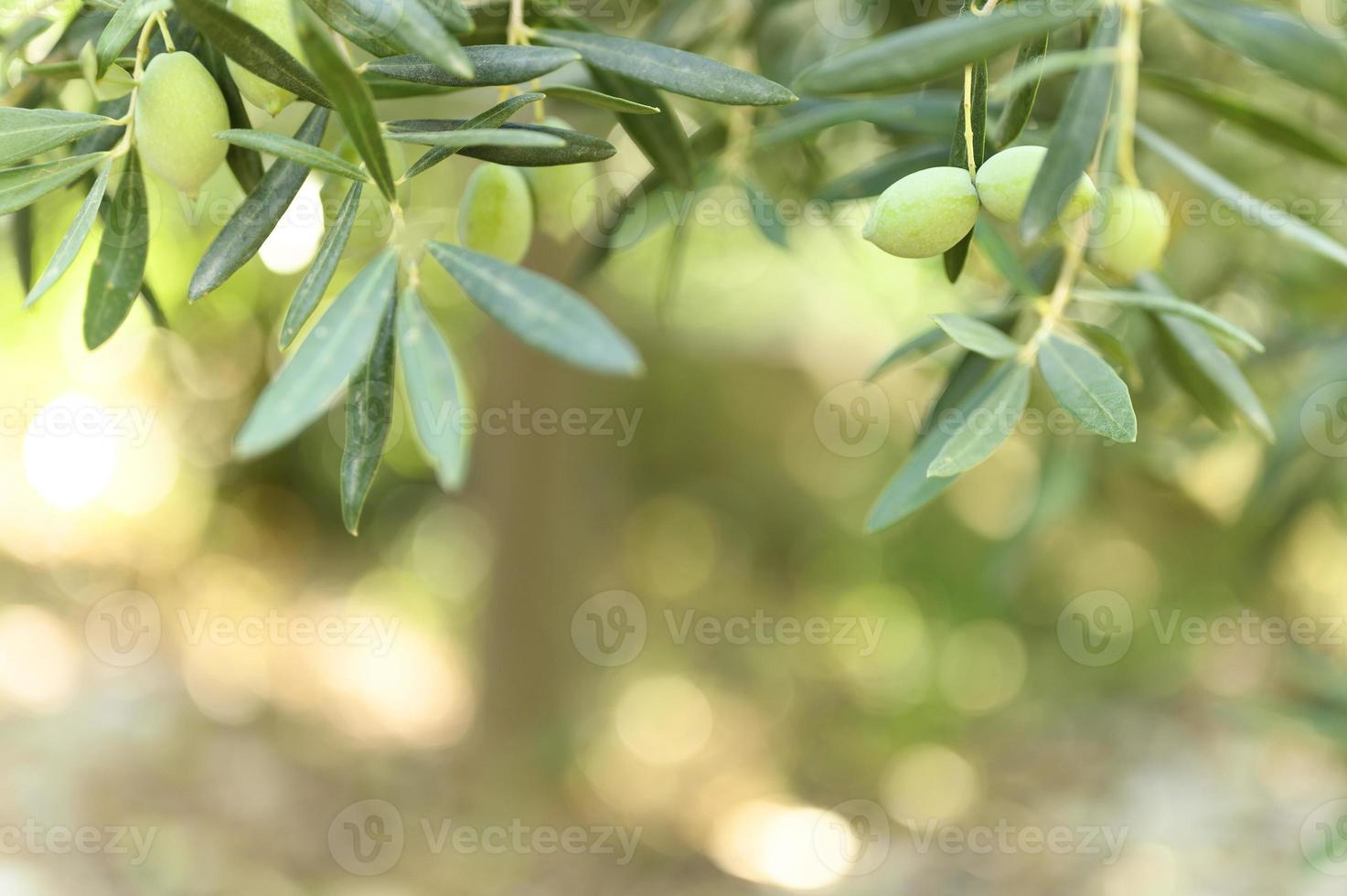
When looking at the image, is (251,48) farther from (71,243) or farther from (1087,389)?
(1087,389)

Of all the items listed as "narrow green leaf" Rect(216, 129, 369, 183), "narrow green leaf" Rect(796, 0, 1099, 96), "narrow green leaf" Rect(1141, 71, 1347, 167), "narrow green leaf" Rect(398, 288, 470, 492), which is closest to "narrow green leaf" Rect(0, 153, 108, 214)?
"narrow green leaf" Rect(216, 129, 369, 183)

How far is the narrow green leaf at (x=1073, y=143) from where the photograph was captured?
0.42 meters

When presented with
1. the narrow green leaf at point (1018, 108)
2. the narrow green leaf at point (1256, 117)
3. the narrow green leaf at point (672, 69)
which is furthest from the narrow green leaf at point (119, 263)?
the narrow green leaf at point (1256, 117)

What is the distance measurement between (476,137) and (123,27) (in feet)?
0.63

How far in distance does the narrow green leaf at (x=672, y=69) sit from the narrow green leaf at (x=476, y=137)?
0.29 feet

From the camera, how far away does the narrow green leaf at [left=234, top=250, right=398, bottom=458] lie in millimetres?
314

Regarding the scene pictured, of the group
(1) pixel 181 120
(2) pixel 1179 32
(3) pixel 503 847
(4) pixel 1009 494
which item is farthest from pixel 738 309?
(1) pixel 181 120

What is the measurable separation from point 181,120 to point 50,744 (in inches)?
106

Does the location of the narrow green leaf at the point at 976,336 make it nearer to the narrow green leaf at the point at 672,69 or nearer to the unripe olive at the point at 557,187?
the narrow green leaf at the point at 672,69

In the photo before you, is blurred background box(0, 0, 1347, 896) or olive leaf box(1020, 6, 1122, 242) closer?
olive leaf box(1020, 6, 1122, 242)

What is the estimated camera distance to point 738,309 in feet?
14.7

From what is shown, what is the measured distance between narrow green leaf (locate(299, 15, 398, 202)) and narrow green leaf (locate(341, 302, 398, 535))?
0.07 m

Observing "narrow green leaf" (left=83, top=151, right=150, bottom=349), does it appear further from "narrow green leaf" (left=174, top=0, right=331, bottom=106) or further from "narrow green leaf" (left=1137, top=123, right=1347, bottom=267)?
A: "narrow green leaf" (left=1137, top=123, right=1347, bottom=267)

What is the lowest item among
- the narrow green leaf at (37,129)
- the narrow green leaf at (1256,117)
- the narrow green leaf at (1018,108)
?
the narrow green leaf at (37,129)
